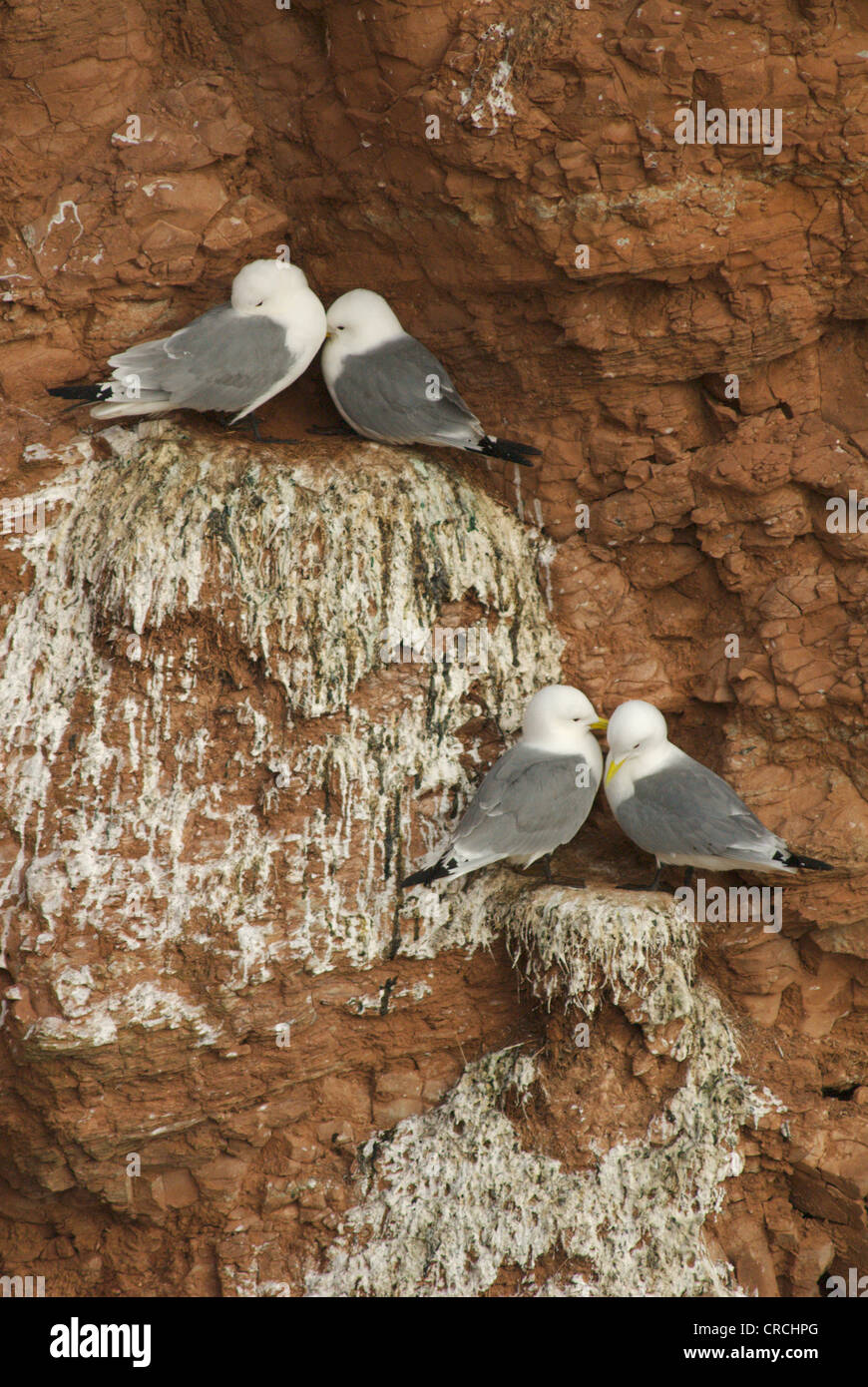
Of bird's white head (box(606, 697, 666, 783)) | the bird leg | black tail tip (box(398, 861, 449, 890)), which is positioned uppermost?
the bird leg

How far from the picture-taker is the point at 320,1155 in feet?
17.7

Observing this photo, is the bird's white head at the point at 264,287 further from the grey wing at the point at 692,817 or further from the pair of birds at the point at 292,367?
the grey wing at the point at 692,817

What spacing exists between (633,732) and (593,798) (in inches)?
13.3

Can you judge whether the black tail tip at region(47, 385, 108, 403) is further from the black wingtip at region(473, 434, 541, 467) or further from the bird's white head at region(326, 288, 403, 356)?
the black wingtip at region(473, 434, 541, 467)

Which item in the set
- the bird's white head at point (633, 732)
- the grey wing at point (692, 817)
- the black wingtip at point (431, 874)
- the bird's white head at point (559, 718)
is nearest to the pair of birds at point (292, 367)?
the bird's white head at point (559, 718)

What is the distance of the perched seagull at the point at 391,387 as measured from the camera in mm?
5227

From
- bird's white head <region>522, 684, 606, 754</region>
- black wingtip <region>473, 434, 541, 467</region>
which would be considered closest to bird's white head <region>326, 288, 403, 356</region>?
black wingtip <region>473, 434, 541, 467</region>

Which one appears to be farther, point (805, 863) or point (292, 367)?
point (292, 367)

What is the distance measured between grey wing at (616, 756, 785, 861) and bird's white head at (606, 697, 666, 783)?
0.38 feet

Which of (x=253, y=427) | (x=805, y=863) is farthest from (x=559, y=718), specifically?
(x=253, y=427)

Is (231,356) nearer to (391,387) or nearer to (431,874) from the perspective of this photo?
(391,387)

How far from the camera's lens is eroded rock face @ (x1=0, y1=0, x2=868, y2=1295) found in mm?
4848

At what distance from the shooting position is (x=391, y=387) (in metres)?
5.22

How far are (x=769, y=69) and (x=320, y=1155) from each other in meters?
4.66
